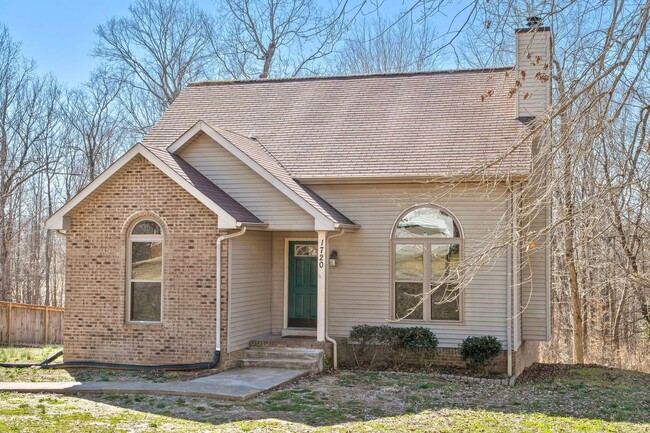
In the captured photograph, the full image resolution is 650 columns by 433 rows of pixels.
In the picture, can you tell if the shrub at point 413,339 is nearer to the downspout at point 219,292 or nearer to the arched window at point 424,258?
the arched window at point 424,258

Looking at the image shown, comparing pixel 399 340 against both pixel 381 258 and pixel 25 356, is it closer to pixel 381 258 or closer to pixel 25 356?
pixel 381 258

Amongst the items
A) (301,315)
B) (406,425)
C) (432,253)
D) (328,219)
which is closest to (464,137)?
(432,253)

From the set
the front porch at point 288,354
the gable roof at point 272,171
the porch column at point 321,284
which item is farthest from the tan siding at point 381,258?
the front porch at point 288,354

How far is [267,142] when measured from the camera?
16.6 metres

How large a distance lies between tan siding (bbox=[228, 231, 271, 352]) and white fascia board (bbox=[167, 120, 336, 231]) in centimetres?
125

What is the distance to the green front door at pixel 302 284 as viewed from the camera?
15344 millimetres

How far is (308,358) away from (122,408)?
4.38 meters

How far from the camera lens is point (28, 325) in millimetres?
21969

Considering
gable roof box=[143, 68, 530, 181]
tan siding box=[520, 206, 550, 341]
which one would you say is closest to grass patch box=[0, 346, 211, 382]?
gable roof box=[143, 68, 530, 181]

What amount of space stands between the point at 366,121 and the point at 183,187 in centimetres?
521

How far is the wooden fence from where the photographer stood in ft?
69.2

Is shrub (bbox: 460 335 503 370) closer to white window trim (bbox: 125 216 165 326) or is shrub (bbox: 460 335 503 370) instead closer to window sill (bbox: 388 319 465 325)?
window sill (bbox: 388 319 465 325)

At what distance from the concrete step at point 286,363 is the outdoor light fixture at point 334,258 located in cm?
212

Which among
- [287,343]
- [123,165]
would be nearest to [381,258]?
[287,343]
